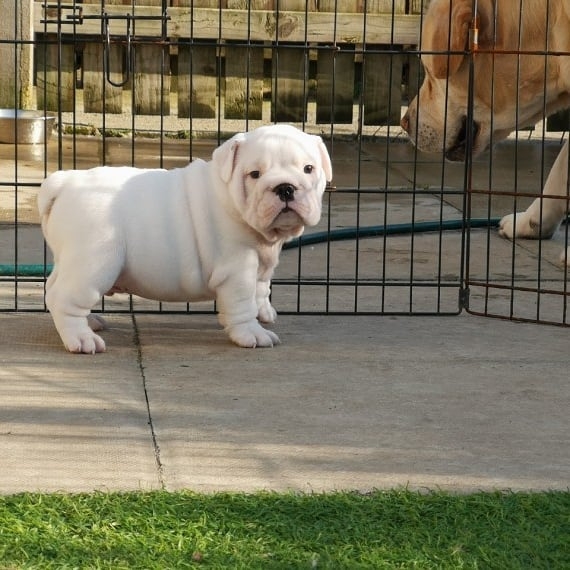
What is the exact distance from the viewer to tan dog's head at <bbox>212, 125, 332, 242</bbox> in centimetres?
431

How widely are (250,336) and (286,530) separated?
168 cm

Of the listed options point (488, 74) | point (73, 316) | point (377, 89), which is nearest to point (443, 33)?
point (488, 74)

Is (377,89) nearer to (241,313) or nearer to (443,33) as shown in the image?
(443,33)

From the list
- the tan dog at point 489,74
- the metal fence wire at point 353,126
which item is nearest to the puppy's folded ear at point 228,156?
the metal fence wire at point 353,126

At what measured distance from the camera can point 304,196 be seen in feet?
14.2

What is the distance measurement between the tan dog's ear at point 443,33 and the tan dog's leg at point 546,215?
0.90 m

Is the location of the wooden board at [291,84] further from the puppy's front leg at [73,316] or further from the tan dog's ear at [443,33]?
the puppy's front leg at [73,316]

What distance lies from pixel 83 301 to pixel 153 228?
0.35 m

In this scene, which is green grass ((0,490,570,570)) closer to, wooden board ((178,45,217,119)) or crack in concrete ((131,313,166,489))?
crack in concrete ((131,313,166,489))

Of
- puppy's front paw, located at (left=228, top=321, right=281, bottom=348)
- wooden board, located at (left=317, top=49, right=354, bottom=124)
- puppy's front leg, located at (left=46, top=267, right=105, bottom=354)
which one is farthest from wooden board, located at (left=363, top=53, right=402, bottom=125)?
puppy's front leg, located at (left=46, top=267, right=105, bottom=354)

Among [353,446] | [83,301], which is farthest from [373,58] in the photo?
[353,446]

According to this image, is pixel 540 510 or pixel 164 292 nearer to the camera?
pixel 540 510

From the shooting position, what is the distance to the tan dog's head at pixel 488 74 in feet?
19.3

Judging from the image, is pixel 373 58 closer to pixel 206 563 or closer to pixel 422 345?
pixel 422 345
